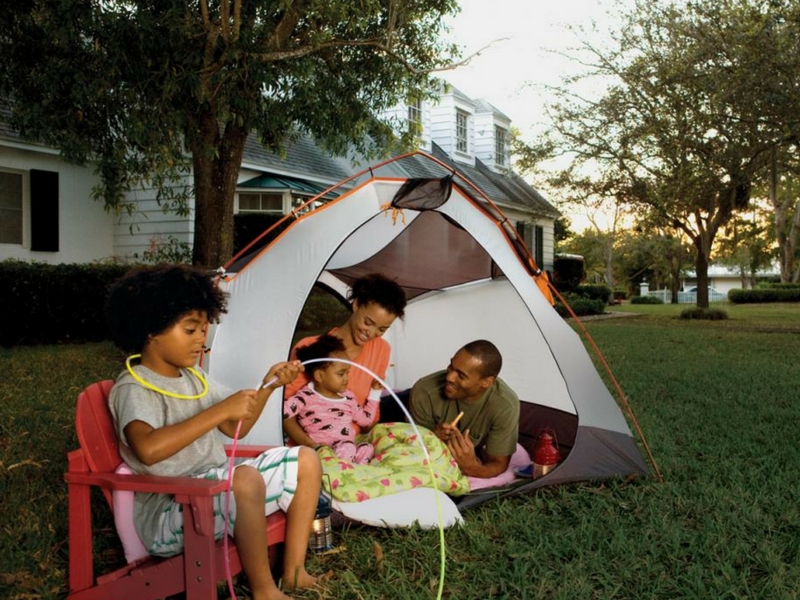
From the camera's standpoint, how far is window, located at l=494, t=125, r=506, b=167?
62.5 ft

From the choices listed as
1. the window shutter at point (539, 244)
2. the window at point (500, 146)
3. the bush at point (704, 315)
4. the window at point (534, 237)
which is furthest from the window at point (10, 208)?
the bush at point (704, 315)

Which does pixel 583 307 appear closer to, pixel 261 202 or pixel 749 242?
pixel 261 202

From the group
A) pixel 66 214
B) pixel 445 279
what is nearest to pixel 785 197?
pixel 66 214

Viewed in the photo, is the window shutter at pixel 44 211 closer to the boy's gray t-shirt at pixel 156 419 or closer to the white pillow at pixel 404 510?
the white pillow at pixel 404 510

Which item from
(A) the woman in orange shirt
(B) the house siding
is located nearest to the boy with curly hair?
(A) the woman in orange shirt

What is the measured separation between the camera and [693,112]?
39.2 feet

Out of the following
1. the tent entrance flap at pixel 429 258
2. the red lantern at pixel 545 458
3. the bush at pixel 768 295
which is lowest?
the red lantern at pixel 545 458

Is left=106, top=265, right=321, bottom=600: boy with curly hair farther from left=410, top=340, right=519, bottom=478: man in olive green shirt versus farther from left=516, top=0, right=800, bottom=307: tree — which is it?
left=516, top=0, right=800, bottom=307: tree

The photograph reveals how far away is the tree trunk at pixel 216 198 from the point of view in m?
7.19

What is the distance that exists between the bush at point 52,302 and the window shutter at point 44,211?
965 mm

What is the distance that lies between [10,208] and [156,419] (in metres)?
8.54

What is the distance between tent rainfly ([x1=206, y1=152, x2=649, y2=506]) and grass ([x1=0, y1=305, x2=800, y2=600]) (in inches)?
12.0

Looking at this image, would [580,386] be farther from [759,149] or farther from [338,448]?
[759,149]

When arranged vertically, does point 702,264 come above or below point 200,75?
below
